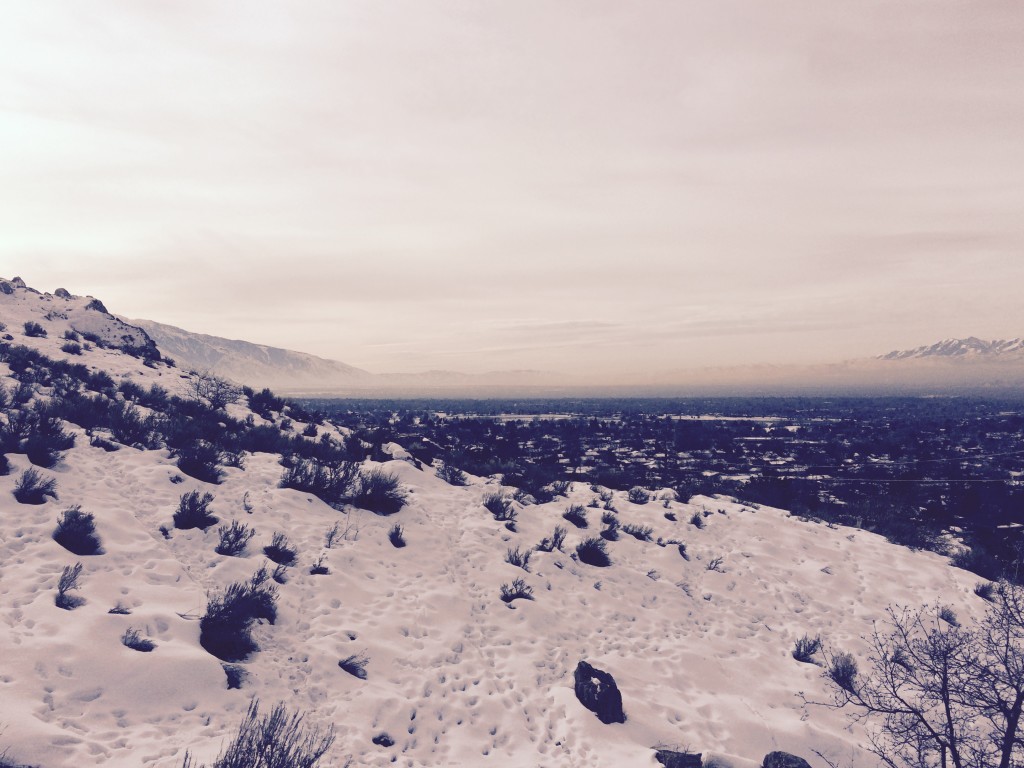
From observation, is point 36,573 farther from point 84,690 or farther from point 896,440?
point 896,440

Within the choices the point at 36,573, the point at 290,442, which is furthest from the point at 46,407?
the point at 36,573

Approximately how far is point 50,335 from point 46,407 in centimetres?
1648

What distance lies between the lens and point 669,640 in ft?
27.7

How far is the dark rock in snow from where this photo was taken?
17.5 ft

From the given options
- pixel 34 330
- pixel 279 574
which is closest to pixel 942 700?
pixel 279 574

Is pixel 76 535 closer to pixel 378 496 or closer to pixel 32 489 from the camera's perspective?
Answer: pixel 32 489

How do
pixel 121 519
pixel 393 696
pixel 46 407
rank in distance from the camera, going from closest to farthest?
pixel 393 696
pixel 121 519
pixel 46 407

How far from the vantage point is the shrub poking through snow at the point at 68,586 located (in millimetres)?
5410

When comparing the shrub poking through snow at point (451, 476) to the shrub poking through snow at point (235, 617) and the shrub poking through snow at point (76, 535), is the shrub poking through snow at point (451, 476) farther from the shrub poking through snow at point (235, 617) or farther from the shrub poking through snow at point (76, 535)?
the shrub poking through snow at point (76, 535)

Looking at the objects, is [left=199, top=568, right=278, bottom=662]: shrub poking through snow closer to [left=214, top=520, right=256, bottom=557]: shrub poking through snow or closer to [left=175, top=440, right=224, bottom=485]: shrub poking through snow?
[left=214, top=520, right=256, bottom=557]: shrub poking through snow

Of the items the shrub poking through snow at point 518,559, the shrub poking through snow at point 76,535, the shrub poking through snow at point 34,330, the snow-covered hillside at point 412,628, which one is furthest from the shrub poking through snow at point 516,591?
the shrub poking through snow at point 34,330

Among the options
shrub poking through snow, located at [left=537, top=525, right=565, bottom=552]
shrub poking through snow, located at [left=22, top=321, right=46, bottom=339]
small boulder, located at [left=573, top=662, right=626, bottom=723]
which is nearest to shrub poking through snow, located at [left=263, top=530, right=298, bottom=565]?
small boulder, located at [left=573, top=662, right=626, bottom=723]

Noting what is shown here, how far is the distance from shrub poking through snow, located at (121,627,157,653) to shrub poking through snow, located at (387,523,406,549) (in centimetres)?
461

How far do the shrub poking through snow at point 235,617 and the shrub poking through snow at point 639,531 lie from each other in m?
8.73
